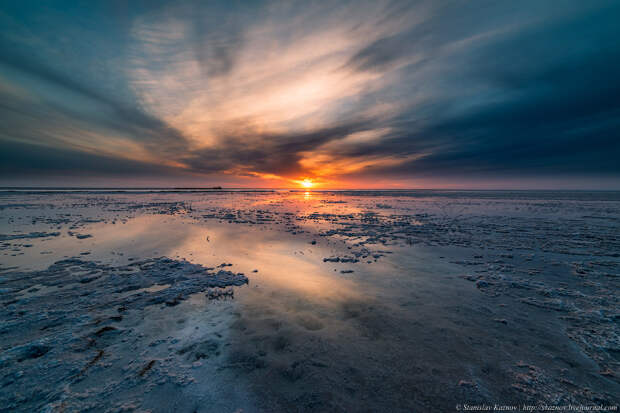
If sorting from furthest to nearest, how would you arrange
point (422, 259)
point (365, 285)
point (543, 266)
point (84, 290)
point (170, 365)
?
1. point (422, 259)
2. point (543, 266)
3. point (365, 285)
4. point (84, 290)
5. point (170, 365)

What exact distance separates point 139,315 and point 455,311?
7.52 m

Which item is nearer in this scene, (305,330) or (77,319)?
(305,330)

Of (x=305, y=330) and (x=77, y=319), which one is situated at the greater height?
(x=77, y=319)

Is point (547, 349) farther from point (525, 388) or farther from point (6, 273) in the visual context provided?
point (6, 273)

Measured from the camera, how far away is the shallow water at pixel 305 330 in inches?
126

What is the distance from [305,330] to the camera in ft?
15.4

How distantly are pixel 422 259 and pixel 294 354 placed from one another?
23.5 ft

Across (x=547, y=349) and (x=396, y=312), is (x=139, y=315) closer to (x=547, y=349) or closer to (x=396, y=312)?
(x=396, y=312)

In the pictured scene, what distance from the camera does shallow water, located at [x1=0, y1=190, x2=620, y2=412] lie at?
3189mm

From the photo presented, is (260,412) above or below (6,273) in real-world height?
below

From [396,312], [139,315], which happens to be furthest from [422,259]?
[139,315]

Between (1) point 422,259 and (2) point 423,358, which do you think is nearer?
(2) point 423,358

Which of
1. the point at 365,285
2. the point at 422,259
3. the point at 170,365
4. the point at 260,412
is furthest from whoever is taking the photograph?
the point at 422,259

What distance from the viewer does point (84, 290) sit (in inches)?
245
